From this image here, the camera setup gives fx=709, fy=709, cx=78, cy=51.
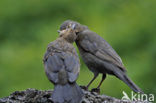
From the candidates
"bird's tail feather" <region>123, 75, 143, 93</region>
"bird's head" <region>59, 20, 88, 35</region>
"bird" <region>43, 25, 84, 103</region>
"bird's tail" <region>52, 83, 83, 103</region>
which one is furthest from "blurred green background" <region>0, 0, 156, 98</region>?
"bird's tail" <region>52, 83, 83, 103</region>

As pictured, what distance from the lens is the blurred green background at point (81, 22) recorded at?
37.9 feet

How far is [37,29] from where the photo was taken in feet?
44.7

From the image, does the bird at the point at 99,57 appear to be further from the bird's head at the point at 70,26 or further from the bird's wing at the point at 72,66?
the bird's wing at the point at 72,66

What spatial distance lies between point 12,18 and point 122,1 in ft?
8.67

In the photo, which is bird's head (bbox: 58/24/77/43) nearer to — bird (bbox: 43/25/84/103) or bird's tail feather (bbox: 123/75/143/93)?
bird (bbox: 43/25/84/103)

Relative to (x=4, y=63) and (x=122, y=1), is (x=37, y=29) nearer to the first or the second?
(x=4, y=63)

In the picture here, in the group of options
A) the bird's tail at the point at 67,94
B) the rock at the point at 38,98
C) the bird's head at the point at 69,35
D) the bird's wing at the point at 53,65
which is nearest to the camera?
the bird's tail at the point at 67,94

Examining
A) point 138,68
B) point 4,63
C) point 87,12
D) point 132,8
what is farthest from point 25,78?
point 132,8

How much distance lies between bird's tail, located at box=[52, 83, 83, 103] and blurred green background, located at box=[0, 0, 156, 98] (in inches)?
130

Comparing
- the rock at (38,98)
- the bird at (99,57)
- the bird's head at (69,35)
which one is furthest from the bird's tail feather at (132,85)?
the bird's head at (69,35)

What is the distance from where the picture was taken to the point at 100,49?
9.47 m

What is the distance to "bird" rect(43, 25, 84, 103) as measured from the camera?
778 cm

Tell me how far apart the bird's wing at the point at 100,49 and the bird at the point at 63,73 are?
3.76 feet

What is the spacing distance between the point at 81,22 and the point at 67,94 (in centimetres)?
565
